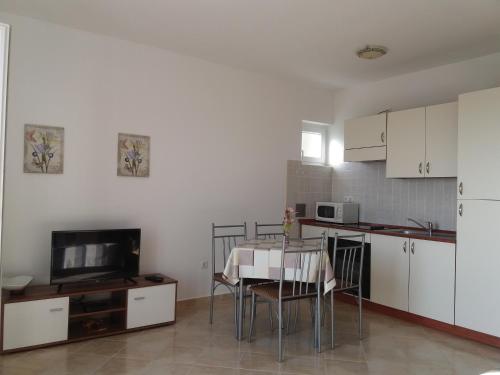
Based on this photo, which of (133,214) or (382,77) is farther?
(382,77)

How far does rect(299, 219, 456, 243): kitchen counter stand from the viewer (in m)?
3.59

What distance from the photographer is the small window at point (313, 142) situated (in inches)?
203

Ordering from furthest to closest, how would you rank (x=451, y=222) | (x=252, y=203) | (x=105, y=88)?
(x=252, y=203) < (x=451, y=222) < (x=105, y=88)

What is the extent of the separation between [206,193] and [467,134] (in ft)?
8.40

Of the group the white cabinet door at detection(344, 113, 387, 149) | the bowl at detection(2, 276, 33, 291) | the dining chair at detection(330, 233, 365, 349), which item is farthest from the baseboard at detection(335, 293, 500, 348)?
the bowl at detection(2, 276, 33, 291)

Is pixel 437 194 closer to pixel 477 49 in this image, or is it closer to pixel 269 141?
pixel 477 49

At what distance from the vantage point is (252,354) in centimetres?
293

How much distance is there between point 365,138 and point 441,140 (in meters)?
0.93

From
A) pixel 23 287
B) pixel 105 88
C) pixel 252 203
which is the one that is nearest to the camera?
pixel 23 287

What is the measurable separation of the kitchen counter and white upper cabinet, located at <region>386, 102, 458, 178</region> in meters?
0.59

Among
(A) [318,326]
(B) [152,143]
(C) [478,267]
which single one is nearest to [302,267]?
(A) [318,326]

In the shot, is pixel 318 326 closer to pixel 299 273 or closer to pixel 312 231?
pixel 299 273

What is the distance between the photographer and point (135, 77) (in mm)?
3768

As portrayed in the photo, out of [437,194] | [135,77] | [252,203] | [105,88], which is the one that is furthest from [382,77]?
[105,88]
